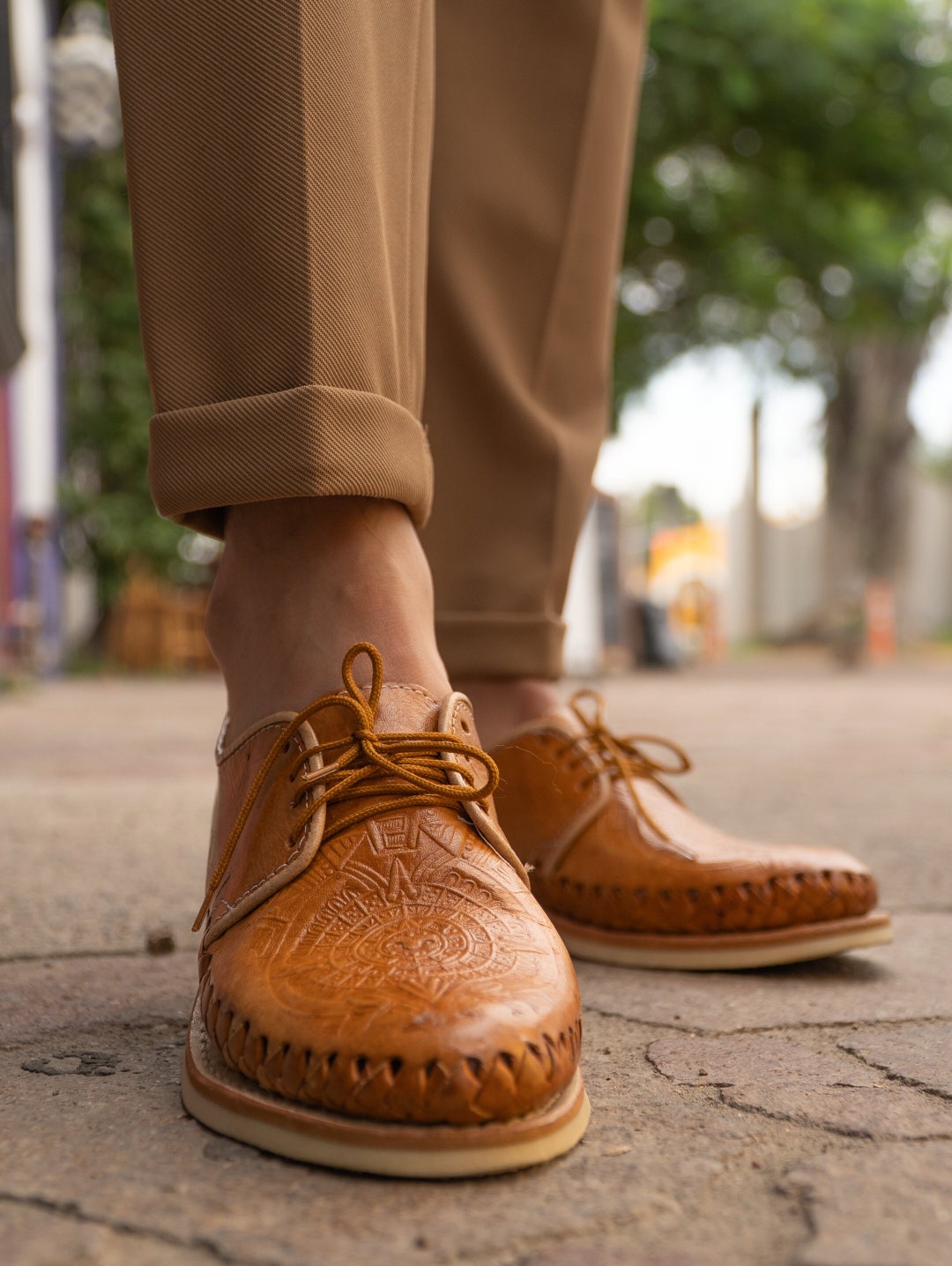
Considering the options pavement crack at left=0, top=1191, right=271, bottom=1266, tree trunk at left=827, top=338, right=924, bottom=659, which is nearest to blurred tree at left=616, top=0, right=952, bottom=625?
tree trunk at left=827, top=338, right=924, bottom=659

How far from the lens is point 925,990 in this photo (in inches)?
38.4

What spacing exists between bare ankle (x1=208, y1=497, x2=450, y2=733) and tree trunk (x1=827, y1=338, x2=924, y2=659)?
15243 millimetres

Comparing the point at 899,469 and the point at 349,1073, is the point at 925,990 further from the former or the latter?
the point at 899,469

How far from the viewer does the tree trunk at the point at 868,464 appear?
15.7 m

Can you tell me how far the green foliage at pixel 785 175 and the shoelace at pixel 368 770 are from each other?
31.2 ft

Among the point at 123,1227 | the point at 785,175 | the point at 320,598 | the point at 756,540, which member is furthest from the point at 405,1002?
the point at 756,540

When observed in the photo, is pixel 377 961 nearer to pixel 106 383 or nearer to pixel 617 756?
pixel 617 756

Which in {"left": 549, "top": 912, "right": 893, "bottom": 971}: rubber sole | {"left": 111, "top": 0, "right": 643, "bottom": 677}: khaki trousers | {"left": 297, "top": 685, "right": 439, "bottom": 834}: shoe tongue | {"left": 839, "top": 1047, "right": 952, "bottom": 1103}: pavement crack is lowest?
{"left": 549, "top": 912, "right": 893, "bottom": 971}: rubber sole

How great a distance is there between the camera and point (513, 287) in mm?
1254

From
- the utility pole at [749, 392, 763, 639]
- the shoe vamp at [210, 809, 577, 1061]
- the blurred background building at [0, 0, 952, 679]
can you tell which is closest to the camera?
the shoe vamp at [210, 809, 577, 1061]

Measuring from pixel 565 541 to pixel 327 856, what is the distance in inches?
23.9

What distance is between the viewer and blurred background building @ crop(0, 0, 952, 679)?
703 centimetres

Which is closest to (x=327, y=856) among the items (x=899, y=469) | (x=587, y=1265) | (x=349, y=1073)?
(x=349, y=1073)

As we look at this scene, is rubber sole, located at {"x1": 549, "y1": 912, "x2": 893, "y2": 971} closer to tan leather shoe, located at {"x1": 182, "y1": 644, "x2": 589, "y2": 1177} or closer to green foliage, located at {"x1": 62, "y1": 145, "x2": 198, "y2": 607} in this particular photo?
tan leather shoe, located at {"x1": 182, "y1": 644, "x2": 589, "y2": 1177}
